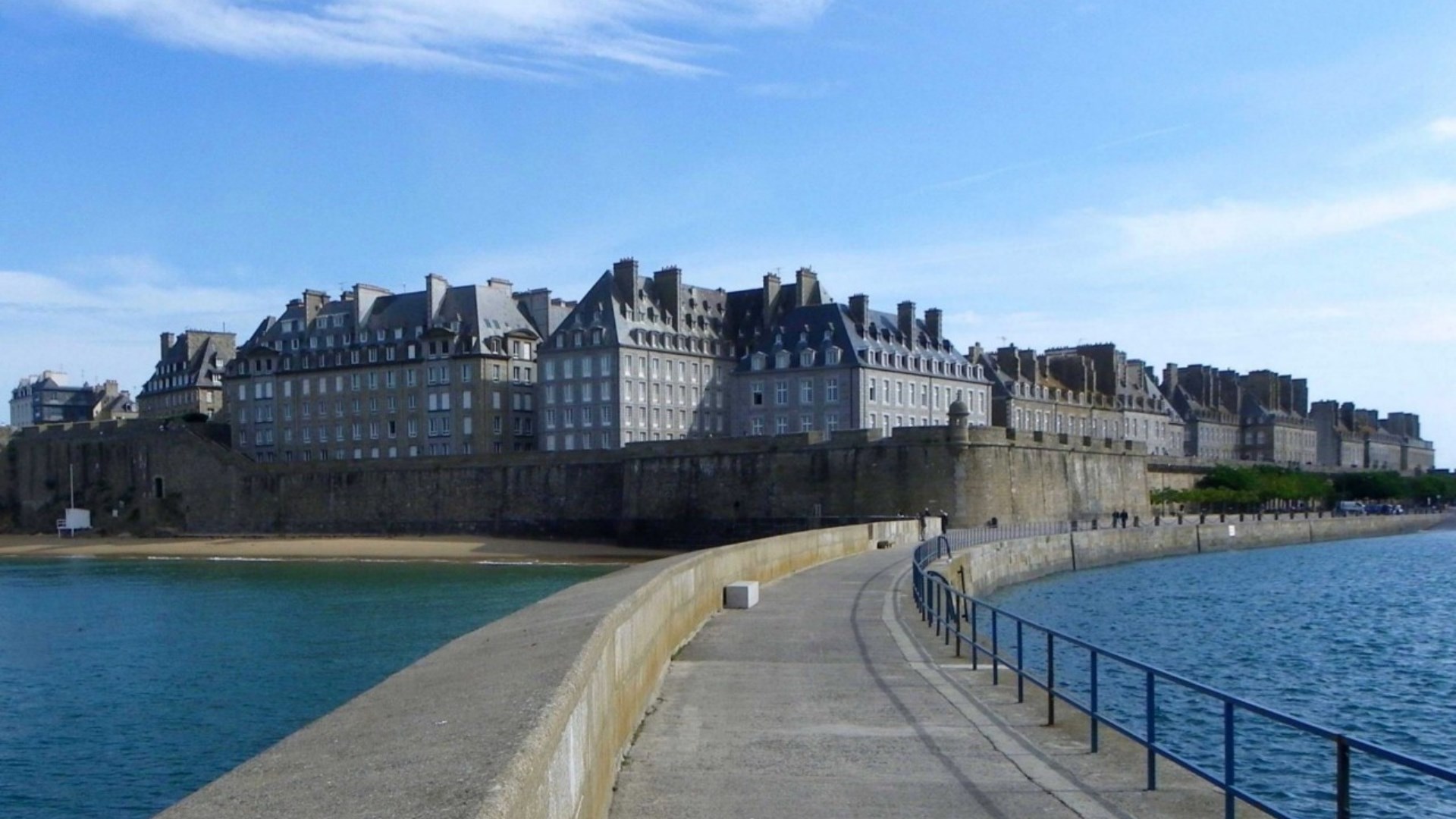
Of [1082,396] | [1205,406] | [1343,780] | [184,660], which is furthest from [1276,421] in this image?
[1343,780]

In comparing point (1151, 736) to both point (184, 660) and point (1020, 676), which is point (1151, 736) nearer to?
point (1020, 676)

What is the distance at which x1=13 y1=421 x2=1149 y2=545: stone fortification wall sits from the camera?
58625 millimetres

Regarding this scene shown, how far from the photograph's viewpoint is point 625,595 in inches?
501

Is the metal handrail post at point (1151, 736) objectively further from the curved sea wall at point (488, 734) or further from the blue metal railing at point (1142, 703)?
the curved sea wall at point (488, 734)

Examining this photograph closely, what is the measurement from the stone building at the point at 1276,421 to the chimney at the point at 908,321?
188ft

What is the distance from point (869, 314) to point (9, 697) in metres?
54.8

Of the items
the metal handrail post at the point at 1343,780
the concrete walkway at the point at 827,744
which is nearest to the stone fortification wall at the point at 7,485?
the concrete walkway at the point at 827,744

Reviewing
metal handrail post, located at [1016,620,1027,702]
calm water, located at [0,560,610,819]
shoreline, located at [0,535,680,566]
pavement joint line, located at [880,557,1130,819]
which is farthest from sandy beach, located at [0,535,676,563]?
metal handrail post, located at [1016,620,1027,702]

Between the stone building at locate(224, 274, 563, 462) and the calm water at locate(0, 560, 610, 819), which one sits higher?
the stone building at locate(224, 274, 563, 462)

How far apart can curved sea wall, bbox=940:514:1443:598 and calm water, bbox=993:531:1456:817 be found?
2.92ft

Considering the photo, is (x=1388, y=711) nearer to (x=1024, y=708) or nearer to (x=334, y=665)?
(x=1024, y=708)

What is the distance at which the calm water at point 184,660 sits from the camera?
19000mm

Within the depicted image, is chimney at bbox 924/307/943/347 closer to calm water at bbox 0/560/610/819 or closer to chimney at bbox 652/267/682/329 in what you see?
chimney at bbox 652/267/682/329

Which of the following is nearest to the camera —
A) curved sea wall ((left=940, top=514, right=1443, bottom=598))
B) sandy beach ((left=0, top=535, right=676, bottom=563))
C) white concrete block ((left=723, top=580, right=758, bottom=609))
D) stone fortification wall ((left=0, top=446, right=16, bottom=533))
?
white concrete block ((left=723, top=580, right=758, bottom=609))
